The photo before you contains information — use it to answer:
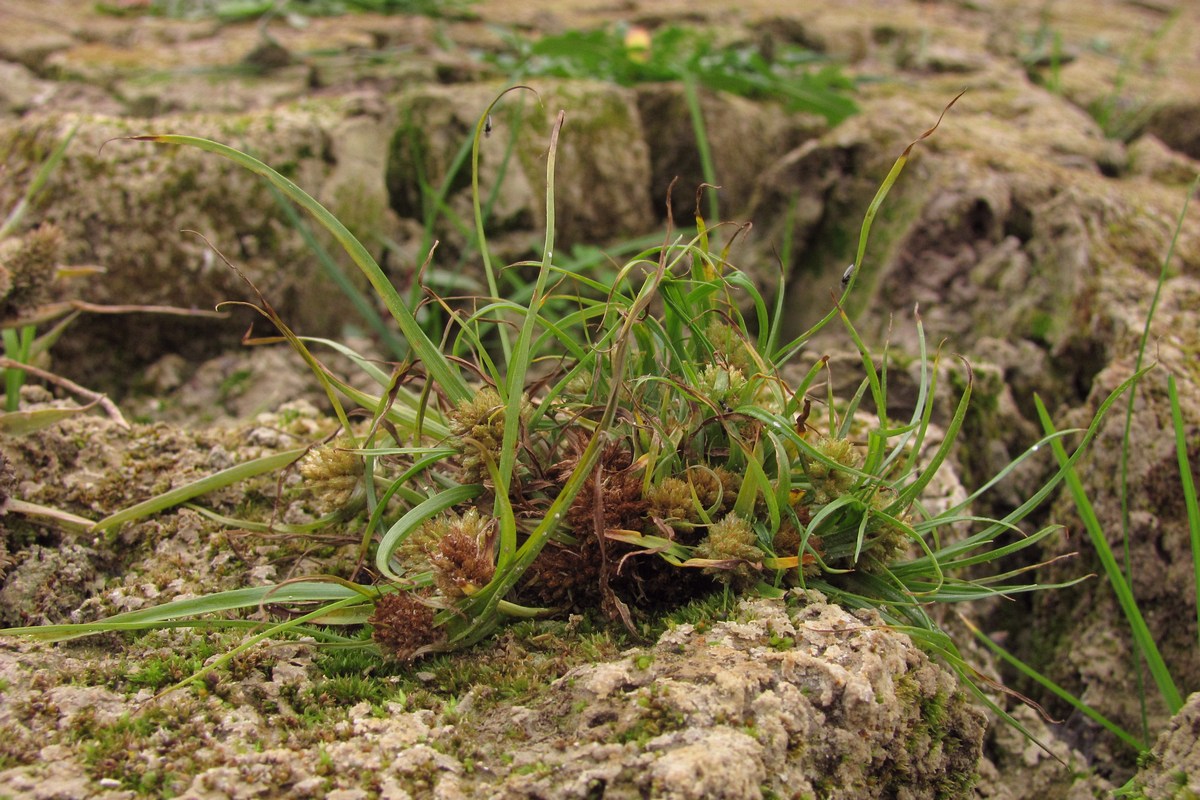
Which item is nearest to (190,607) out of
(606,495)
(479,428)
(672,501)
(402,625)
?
(402,625)

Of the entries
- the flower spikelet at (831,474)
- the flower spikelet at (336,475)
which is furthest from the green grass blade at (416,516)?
the flower spikelet at (831,474)

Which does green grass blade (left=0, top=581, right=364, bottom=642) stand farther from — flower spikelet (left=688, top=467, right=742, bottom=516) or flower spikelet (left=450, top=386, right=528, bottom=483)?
flower spikelet (left=688, top=467, right=742, bottom=516)

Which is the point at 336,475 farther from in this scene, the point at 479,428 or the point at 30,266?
the point at 30,266

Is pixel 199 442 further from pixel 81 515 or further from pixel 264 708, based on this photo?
pixel 264 708

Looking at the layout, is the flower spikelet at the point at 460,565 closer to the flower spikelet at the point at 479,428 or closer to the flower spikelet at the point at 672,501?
the flower spikelet at the point at 479,428

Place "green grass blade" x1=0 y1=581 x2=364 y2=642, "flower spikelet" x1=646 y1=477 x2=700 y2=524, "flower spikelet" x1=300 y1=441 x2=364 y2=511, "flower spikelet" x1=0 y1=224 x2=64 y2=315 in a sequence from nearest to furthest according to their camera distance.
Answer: "green grass blade" x1=0 y1=581 x2=364 y2=642
"flower spikelet" x1=646 y1=477 x2=700 y2=524
"flower spikelet" x1=300 y1=441 x2=364 y2=511
"flower spikelet" x1=0 y1=224 x2=64 y2=315

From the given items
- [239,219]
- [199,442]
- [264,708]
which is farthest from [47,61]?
[264,708]

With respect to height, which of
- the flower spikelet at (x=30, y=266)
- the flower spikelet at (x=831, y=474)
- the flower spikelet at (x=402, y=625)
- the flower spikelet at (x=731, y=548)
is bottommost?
the flower spikelet at (x=402, y=625)

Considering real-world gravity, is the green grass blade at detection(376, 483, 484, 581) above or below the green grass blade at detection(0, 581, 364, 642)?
above

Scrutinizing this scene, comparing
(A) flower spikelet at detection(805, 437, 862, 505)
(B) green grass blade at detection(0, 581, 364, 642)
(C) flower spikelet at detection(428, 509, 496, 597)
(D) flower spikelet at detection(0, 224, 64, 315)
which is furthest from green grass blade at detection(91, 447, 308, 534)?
(A) flower spikelet at detection(805, 437, 862, 505)
